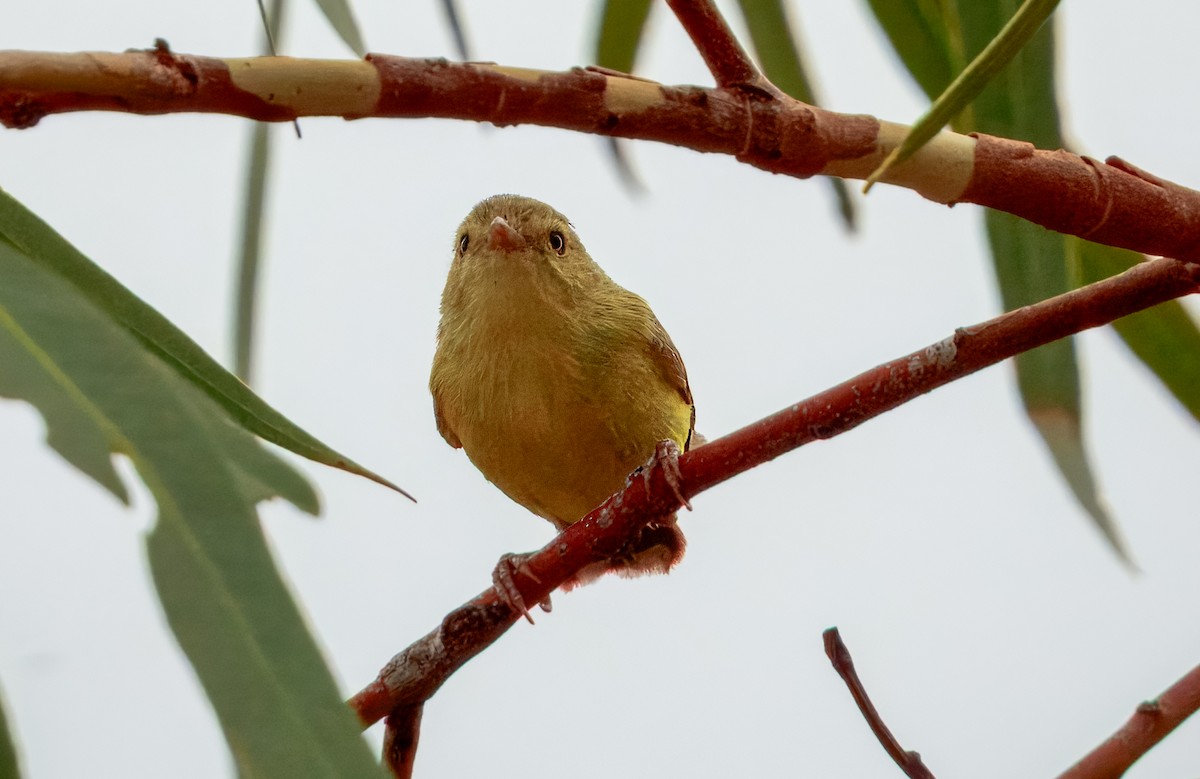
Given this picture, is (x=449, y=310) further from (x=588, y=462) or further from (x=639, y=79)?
(x=639, y=79)

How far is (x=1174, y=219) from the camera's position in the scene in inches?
82.3

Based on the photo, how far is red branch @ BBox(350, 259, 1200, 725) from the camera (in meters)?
2.01

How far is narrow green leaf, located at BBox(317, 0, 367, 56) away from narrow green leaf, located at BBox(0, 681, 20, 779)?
53.4 inches

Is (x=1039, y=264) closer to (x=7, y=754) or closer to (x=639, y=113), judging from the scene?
(x=639, y=113)

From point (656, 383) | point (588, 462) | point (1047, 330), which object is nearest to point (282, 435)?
point (1047, 330)

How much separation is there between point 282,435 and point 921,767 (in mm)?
1168

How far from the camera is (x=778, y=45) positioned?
2.90 m

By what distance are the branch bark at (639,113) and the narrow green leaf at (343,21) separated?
0.69m

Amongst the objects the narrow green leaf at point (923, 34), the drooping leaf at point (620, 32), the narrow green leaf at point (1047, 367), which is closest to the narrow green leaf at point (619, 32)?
the drooping leaf at point (620, 32)

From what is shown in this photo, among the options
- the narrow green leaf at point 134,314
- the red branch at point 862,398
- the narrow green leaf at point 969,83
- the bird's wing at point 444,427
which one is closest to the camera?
the narrow green leaf at point 969,83

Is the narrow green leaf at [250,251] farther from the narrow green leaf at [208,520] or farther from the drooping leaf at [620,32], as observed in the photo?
the narrow green leaf at [208,520]

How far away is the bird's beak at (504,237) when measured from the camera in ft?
13.2

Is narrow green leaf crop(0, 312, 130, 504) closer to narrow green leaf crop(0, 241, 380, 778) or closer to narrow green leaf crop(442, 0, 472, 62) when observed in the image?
narrow green leaf crop(0, 241, 380, 778)

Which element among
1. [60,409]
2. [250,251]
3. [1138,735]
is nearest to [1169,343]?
[1138,735]
